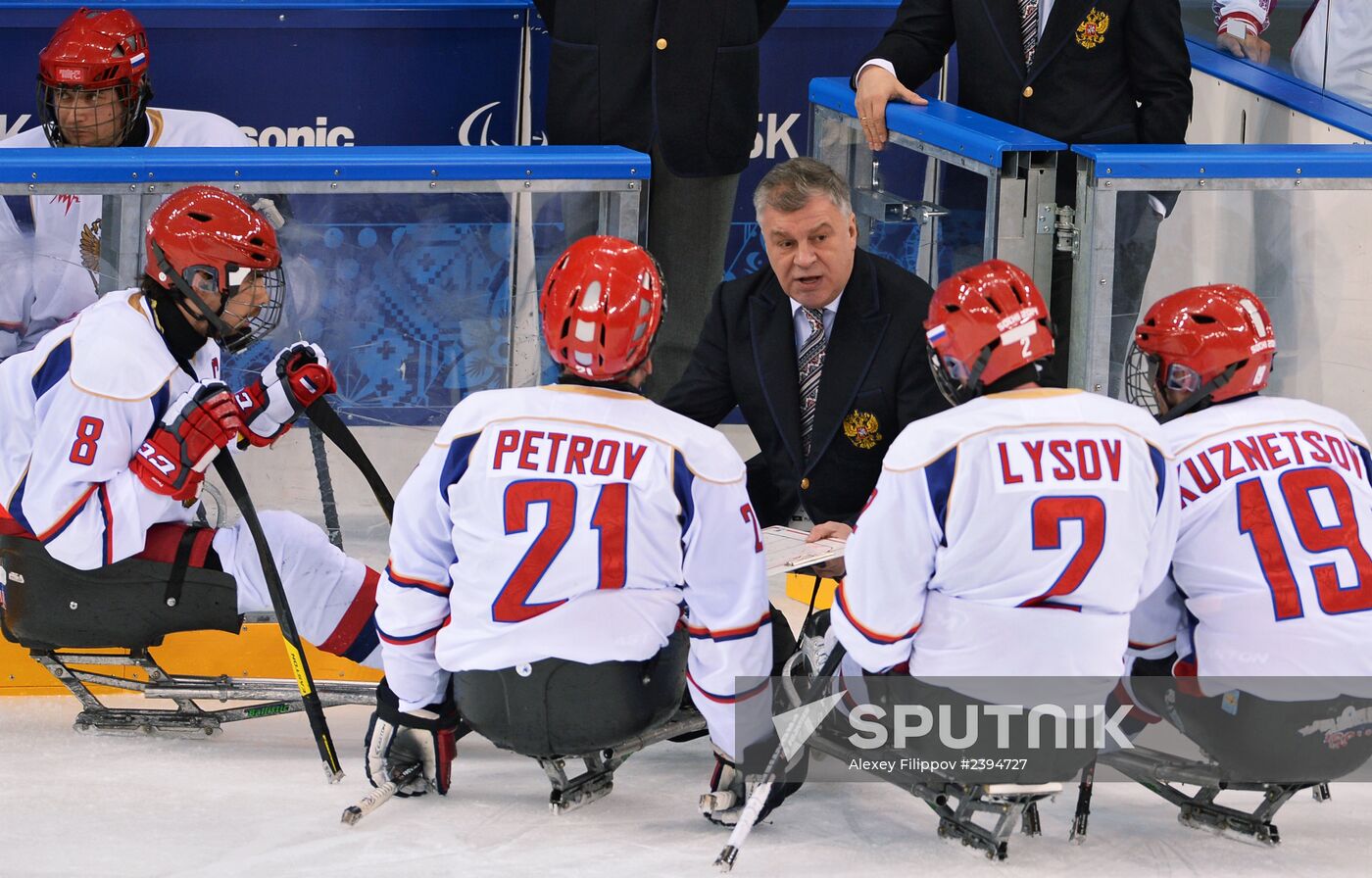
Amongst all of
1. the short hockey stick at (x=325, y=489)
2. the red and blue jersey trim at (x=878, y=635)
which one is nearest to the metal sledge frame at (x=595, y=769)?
the red and blue jersey trim at (x=878, y=635)

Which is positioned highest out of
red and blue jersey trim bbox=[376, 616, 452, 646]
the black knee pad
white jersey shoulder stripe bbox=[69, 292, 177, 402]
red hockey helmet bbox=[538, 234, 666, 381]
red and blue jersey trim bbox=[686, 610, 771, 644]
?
red hockey helmet bbox=[538, 234, 666, 381]

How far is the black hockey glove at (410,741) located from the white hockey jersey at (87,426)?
25.1 inches

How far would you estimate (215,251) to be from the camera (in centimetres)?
362

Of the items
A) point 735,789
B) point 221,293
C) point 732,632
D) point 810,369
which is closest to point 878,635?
point 732,632

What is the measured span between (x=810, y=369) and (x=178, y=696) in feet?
5.06

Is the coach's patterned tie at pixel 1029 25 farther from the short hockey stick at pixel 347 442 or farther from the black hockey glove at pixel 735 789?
the black hockey glove at pixel 735 789

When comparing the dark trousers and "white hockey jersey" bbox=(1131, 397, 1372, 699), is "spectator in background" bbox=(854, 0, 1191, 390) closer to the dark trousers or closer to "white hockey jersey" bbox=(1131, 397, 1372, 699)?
the dark trousers

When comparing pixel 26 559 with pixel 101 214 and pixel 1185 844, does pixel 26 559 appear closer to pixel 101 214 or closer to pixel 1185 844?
pixel 101 214

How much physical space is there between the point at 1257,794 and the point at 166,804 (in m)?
2.12

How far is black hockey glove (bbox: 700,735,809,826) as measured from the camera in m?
3.34

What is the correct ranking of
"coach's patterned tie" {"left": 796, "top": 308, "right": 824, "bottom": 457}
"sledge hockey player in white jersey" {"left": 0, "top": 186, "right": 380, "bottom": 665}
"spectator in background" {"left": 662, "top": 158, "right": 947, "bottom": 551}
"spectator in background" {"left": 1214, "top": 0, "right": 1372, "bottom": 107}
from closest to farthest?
1. "sledge hockey player in white jersey" {"left": 0, "top": 186, "right": 380, "bottom": 665}
2. "spectator in background" {"left": 662, "top": 158, "right": 947, "bottom": 551}
3. "coach's patterned tie" {"left": 796, "top": 308, "right": 824, "bottom": 457}
4. "spectator in background" {"left": 1214, "top": 0, "right": 1372, "bottom": 107}

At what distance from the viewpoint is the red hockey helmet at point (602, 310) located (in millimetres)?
3176

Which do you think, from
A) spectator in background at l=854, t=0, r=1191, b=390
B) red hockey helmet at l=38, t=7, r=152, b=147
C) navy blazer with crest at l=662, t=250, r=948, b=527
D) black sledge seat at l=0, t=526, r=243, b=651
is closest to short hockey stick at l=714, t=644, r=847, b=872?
navy blazer with crest at l=662, t=250, r=948, b=527

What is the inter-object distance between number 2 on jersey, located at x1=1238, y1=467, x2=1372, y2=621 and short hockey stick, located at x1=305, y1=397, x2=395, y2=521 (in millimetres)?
1817
